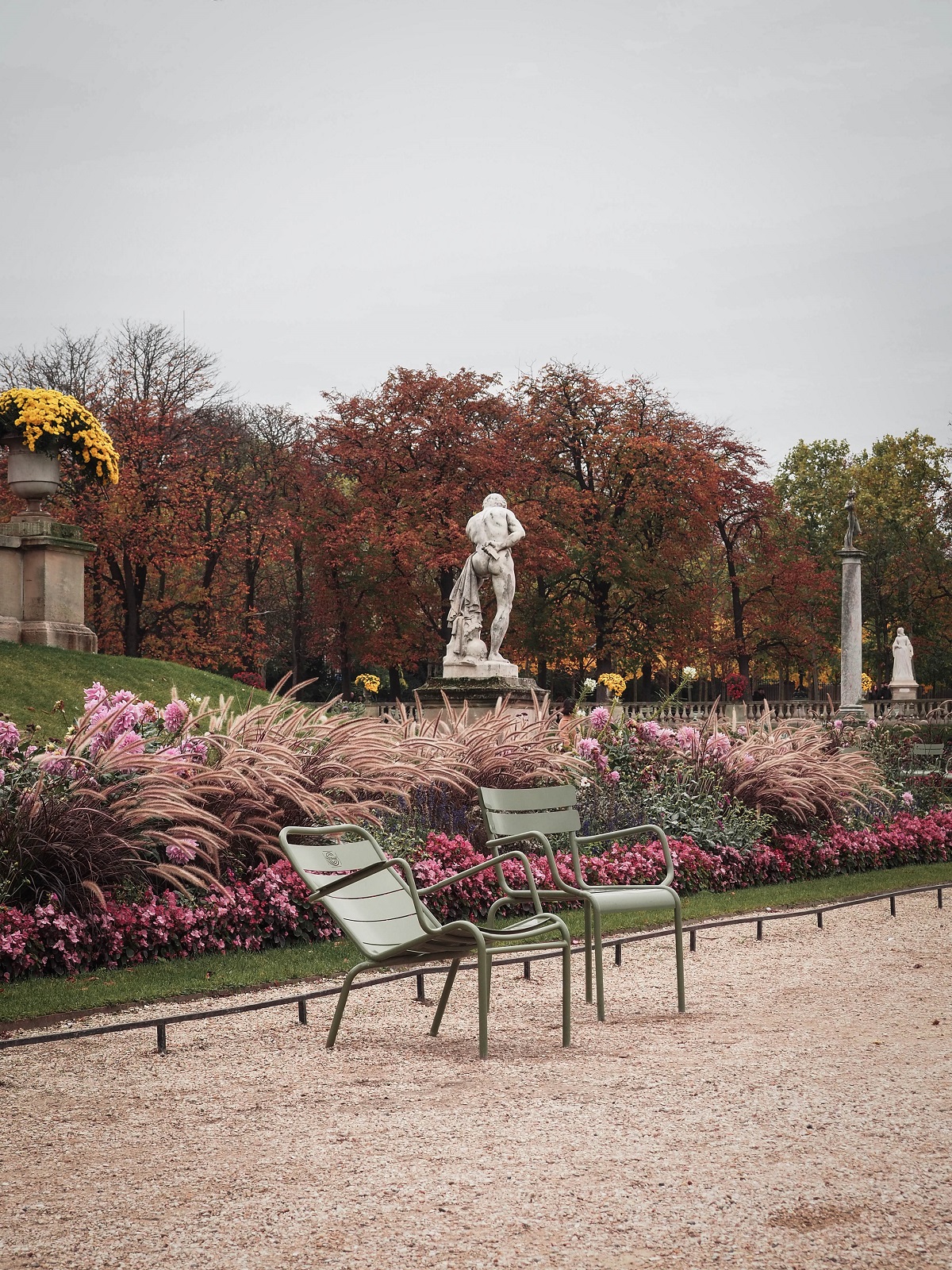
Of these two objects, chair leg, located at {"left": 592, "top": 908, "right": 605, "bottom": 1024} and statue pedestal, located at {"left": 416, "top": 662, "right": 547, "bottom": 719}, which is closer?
chair leg, located at {"left": 592, "top": 908, "right": 605, "bottom": 1024}

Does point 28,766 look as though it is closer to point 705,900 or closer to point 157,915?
point 157,915

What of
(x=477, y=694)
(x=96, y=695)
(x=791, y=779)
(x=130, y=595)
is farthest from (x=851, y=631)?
(x=96, y=695)

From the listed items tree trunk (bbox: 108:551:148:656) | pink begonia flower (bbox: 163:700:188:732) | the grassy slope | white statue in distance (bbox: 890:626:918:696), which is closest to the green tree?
white statue in distance (bbox: 890:626:918:696)

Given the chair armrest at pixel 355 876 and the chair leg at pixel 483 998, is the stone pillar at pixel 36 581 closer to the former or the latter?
the chair armrest at pixel 355 876

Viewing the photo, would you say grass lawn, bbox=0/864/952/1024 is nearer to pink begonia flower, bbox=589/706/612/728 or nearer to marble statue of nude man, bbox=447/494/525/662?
pink begonia flower, bbox=589/706/612/728

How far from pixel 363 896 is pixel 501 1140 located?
2.07m

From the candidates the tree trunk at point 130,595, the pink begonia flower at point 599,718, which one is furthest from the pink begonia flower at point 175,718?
the tree trunk at point 130,595

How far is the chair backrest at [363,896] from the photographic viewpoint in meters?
5.36

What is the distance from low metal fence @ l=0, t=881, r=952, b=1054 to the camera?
204 inches

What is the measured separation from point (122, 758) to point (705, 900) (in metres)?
4.50

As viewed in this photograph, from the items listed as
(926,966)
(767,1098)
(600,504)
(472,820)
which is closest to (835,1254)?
(767,1098)

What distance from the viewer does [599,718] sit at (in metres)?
11.2

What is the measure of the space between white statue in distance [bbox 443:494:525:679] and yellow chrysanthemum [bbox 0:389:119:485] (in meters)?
6.19

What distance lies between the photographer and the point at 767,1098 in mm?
4309
